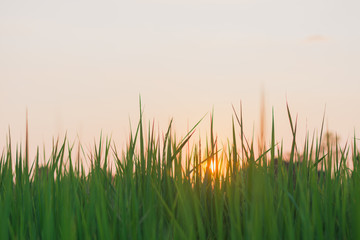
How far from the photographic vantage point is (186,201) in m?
1.74

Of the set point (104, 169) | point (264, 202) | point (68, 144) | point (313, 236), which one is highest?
point (68, 144)

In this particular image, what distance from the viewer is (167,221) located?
189cm

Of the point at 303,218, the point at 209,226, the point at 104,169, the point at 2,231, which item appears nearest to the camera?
the point at 303,218

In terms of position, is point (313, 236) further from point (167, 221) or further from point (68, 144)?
point (68, 144)

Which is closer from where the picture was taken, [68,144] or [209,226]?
[209,226]

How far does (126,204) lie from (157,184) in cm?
20

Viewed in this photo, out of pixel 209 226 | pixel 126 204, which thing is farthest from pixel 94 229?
pixel 209 226

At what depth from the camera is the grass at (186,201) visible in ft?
A: 5.46

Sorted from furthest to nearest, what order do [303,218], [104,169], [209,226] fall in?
1. [104,169]
2. [209,226]
3. [303,218]

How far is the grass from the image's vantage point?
5.46 feet

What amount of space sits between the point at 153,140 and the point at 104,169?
1.29 ft

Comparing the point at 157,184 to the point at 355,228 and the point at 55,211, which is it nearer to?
the point at 55,211

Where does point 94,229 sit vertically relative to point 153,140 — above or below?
below

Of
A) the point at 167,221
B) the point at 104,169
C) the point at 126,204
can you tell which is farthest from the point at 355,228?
the point at 104,169
